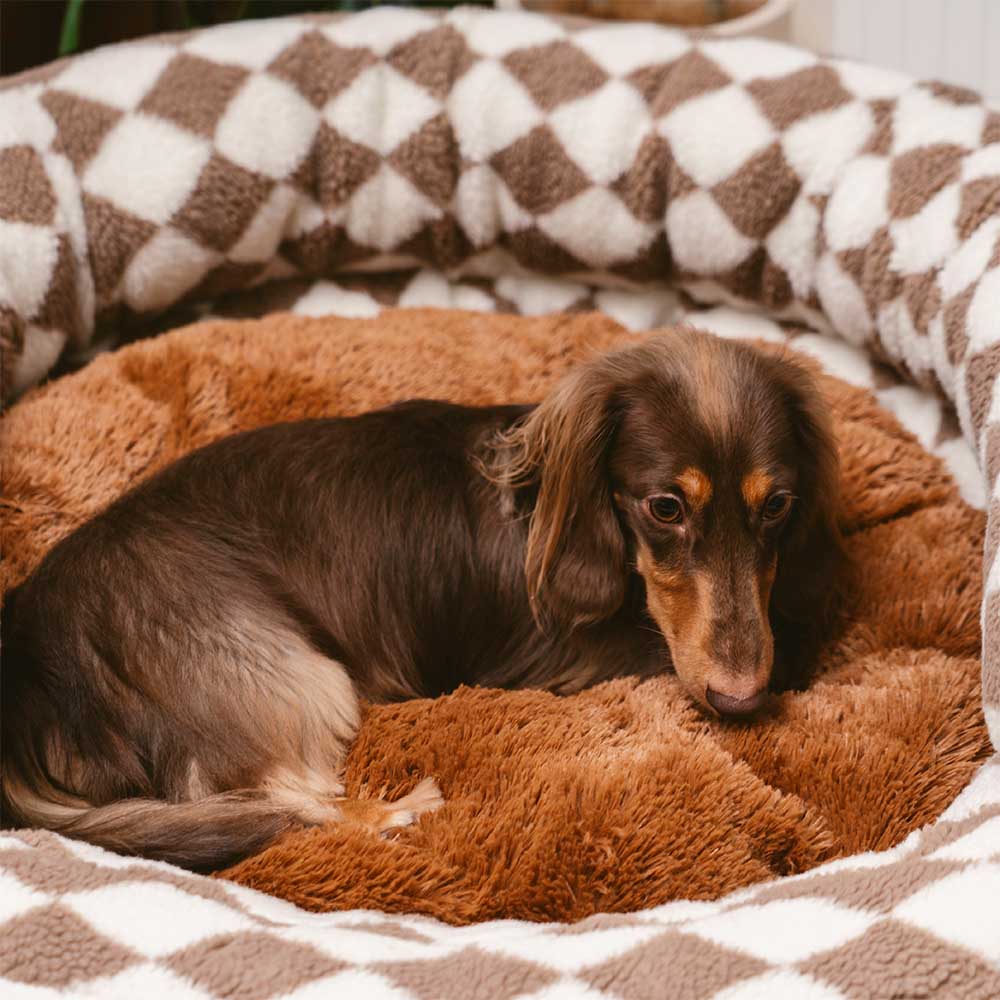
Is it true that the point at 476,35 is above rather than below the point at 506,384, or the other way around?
above

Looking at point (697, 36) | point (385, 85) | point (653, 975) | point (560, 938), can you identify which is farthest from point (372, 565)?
point (697, 36)

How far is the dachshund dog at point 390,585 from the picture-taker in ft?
5.79

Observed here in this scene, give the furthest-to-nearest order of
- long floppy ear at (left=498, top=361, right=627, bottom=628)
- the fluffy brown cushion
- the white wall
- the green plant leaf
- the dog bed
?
the white wall, the green plant leaf, long floppy ear at (left=498, top=361, right=627, bottom=628), the fluffy brown cushion, the dog bed

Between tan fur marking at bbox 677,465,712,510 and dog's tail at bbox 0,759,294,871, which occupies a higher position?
tan fur marking at bbox 677,465,712,510

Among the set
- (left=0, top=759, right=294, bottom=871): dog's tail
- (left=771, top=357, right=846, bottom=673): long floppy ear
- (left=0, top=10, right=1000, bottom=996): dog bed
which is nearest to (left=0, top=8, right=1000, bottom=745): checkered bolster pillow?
(left=0, top=10, right=1000, bottom=996): dog bed

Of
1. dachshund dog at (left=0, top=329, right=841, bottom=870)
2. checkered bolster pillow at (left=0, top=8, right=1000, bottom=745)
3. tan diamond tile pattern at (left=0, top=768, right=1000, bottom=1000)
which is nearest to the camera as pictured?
tan diamond tile pattern at (left=0, top=768, right=1000, bottom=1000)

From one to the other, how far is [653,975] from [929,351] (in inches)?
59.1

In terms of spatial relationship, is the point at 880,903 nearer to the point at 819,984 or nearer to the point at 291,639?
the point at 819,984

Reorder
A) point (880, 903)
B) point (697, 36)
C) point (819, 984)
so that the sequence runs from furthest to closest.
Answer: point (697, 36) < point (880, 903) < point (819, 984)

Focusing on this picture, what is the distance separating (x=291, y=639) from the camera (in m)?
1.90

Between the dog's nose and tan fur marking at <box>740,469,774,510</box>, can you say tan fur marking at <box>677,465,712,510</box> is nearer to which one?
tan fur marking at <box>740,469,774,510</box>

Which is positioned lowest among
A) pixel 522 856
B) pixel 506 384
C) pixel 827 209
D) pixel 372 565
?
pixel 522 856

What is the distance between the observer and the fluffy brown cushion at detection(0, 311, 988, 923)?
1649 millimetres

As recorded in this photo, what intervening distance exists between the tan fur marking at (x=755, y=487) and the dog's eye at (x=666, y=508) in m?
0.10
